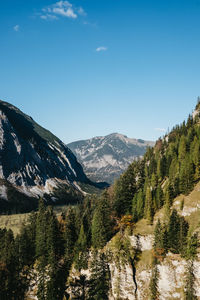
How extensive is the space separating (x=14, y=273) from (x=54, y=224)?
1968 cm

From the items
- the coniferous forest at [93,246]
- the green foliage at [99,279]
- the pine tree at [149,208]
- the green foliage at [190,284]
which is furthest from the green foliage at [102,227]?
the green foliage at [190,284]

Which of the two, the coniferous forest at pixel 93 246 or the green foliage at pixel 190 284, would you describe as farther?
the coniferous forest at pixel 93 246

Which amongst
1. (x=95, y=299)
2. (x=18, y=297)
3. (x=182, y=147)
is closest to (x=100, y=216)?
(x=95, y=299)

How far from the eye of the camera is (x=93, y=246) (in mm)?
73500

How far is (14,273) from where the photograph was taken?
74000 millimetres

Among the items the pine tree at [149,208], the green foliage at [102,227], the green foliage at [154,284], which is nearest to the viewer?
the green foliage at [154,284]

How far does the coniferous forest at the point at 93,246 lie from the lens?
61625mm

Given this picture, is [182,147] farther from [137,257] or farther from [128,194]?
[137,257]

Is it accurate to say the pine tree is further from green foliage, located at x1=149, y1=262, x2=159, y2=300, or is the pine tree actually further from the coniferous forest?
green foliage, located at x1=149, y1=262, x2=159, y2=300

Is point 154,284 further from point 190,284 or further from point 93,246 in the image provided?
point 93,246

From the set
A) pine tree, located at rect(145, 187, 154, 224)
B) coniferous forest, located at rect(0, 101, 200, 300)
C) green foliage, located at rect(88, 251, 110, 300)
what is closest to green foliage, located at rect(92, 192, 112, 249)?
coniferous forest, located at rect(0, 101, 200, 300)

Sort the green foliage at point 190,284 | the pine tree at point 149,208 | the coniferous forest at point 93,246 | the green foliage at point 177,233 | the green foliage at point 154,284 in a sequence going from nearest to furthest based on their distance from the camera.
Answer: the green foliage at point 190,284 → the green foliage at point 154,284 → the green foliage at point 177,233 → the coniferous forest at point 93,246 → the pine tree at point 149,208

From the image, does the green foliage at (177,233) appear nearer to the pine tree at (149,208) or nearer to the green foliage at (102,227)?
the pine tree at (149,208)

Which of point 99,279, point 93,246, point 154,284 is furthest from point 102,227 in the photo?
point 154,284
